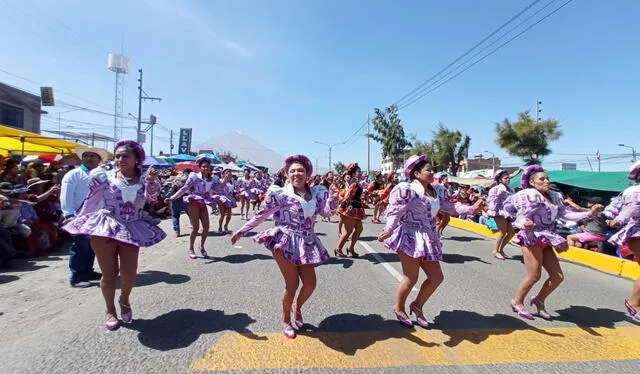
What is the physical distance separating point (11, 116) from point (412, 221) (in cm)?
3690

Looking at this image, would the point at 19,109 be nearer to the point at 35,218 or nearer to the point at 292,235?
the point at 35,218

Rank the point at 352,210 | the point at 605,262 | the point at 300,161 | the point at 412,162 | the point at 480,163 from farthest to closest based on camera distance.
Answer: the point at 480,163
the point at 352,210
the point at 605,262
the point at 412,162
the point at 300,161

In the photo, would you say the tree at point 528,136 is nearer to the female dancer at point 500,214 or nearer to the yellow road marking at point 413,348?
the female dancer at point 500,214

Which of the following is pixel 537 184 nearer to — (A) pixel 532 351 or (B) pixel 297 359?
(A) pixel 532 351

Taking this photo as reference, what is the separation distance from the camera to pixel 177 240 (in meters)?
9.95

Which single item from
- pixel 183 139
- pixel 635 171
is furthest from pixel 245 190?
pixel 183 139

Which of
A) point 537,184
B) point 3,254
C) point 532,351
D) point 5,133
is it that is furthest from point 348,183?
point 5,133

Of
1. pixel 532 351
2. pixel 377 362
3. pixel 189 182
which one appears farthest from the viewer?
pixel 189 182

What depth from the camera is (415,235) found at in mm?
4098

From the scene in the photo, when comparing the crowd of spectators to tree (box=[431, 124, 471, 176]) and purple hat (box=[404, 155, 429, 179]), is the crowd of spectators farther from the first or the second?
tree (box=[431, 124, 471, 176])

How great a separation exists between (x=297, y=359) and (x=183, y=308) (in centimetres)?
192

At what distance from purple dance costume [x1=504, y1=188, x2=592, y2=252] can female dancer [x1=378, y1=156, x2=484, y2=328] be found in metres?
1.19

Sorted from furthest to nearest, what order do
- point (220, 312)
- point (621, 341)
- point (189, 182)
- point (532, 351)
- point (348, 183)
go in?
1. point (348, 183)
2. point (189, 182)
3. point (220, 312)
4. point (621, 341)
5. point (532, 351)

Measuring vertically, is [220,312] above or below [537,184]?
below
